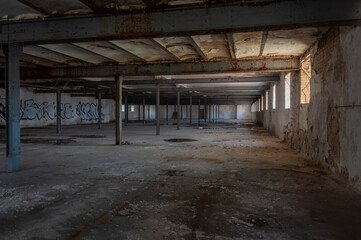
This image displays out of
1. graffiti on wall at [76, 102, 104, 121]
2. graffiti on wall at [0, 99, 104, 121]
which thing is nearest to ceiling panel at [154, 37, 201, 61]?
graffiti on wall at [0, 99, 104, 121]

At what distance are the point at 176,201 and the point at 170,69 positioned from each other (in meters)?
6.41

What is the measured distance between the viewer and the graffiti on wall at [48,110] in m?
21.0

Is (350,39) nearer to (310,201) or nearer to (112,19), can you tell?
(310,201)

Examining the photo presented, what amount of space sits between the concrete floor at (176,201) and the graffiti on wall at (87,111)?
22.5 meters

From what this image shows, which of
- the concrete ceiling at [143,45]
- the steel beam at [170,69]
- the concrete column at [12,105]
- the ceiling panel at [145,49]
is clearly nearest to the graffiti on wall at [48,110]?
the steel beam at [170,69]

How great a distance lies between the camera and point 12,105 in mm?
5910

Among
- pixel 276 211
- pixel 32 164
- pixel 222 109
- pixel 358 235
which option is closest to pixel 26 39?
pixel 32 164

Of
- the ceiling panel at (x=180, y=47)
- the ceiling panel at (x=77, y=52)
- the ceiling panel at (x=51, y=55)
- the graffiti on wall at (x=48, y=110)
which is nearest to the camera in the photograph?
the ceiling panel at (x=180, y=47)

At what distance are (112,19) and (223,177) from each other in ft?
12.4

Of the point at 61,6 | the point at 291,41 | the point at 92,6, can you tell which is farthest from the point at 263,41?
the point at 61,6

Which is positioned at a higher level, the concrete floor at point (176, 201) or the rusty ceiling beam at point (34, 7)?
the rusty ceiling beam at point (34, 7)

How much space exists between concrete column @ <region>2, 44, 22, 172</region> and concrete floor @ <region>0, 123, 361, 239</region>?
13.9 inches

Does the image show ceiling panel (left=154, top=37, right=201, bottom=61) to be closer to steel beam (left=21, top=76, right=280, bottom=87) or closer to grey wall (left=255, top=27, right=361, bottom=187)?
grey wall (left=255, top=27, right=361, bottom=187)

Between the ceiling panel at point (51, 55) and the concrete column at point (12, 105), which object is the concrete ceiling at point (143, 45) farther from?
the concrete column at point (12, 105)
